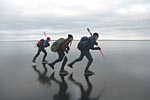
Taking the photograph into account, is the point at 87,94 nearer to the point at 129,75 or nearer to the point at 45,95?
the point at 45,95

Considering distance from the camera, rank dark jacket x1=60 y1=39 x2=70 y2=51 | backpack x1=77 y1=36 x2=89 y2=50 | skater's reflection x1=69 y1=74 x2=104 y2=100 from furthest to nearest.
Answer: dark jacket x1=60 y1=39 x2=70 y2=51 < backpack x1=77 y1=36 x2=89 y2=50 < skater's reflection x1=69 y1=74 x2=104 y2=100

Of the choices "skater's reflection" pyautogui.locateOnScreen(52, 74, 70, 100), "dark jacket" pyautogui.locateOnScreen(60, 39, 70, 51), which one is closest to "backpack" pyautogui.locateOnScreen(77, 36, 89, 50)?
"dark jacket" pyautogui.locateOnScreen(60, 39, 70, 51)

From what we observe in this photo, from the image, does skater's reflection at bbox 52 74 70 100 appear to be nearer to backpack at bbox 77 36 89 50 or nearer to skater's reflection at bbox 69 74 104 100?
skater's reflection at bbox 69 74 104 100

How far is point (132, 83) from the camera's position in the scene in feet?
29.9

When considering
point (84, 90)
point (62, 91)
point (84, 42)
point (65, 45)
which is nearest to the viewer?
point (62, 91)

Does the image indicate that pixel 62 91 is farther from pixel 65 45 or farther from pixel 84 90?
pixel 65 45

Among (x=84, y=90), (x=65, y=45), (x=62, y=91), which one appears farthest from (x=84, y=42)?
(x=62, y=91)

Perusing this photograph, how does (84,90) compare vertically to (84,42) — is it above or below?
below

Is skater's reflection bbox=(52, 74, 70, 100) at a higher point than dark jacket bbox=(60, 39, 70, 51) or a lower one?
lower

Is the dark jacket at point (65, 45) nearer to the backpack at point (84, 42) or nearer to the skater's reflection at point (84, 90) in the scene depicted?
the backpack at point (84, 42)

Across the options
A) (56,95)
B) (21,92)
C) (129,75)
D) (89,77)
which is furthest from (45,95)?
(129,75)

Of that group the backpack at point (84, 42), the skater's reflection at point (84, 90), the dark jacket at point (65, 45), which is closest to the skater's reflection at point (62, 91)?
the skater's reflection at point (84, 90)

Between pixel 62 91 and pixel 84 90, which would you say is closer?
pixel 62 91

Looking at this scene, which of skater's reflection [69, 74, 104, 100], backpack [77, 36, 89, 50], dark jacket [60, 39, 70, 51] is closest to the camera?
skater's reflection [69, 74, 104, 100]
